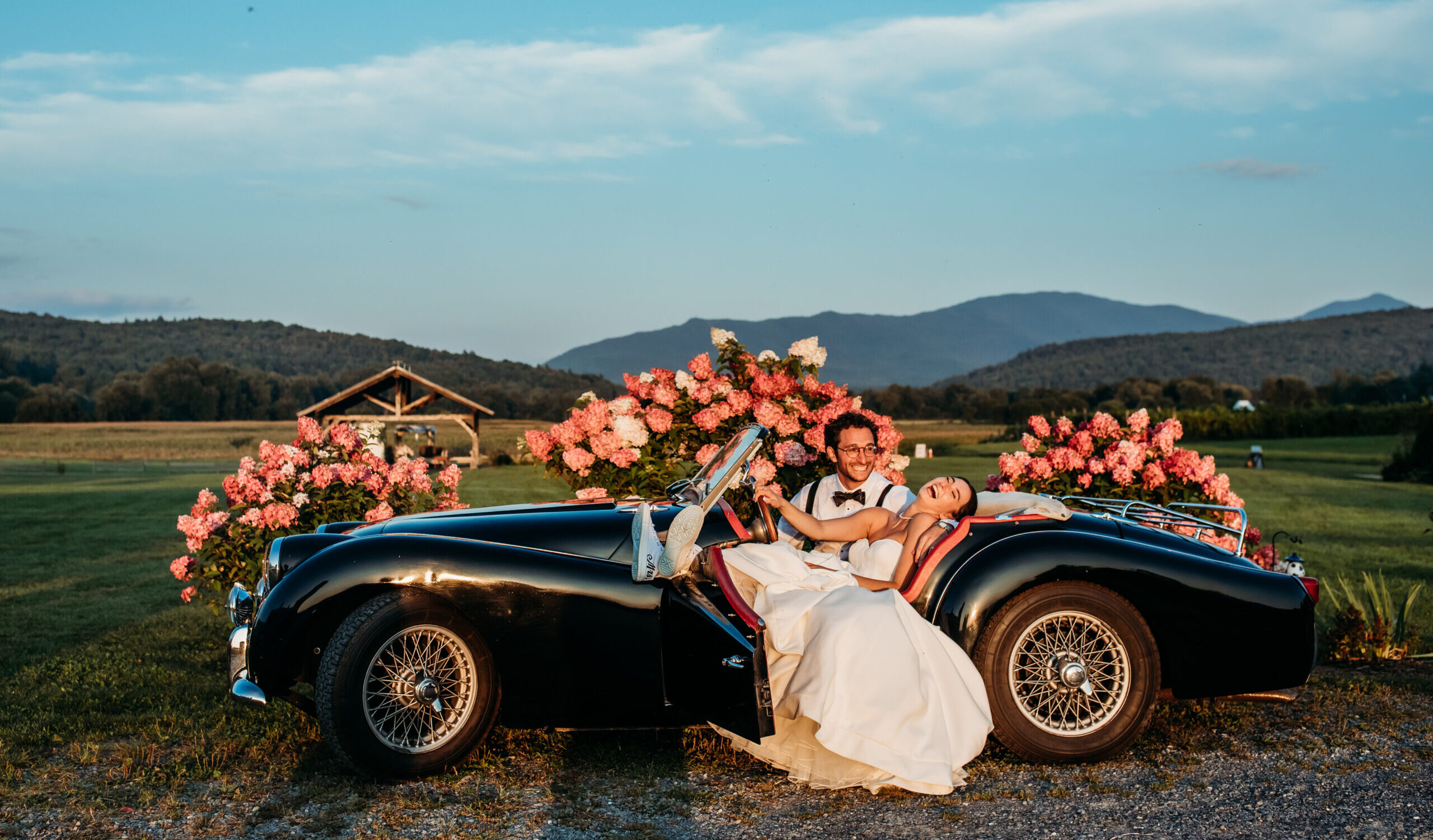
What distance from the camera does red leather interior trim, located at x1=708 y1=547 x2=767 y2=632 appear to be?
4.65 meters

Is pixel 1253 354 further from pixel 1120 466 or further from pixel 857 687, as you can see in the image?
pixel 857 687

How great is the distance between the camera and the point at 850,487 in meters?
6.06

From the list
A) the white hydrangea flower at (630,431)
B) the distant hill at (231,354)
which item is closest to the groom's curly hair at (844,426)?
Result: the white hydrangea flower at (630,431)

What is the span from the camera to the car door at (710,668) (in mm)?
4477

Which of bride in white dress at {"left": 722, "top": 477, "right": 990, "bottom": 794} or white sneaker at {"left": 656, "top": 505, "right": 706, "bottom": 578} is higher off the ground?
white sneaker at {"left": 656, "top": 505, "right": 706, "bottom": 578}

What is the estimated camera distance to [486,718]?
4766 mm

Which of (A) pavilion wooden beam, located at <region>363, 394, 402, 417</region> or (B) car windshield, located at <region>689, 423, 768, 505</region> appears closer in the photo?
(B) car windshield, located at <region>689, 423, 768, 505</region>

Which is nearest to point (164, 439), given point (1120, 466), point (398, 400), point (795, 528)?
point (398, 400)

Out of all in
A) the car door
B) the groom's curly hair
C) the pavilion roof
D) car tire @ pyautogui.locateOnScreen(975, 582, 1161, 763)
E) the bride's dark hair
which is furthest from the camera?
the pavilion roof

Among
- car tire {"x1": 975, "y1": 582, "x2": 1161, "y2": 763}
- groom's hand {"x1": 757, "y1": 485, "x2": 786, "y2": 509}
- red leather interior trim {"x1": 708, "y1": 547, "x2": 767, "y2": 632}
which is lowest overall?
car tire {"x1": 975, "y1": 582, "x2": 1161, "y2": 763}

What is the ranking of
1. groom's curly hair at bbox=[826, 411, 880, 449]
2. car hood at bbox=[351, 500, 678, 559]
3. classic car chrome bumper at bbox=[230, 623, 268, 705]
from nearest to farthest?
classic car chrome bumper at bbox=[230, 623, 268, 705]
car hood at bbox=[351, 500, 678, 559]
groom's curly hair at bbox=[826, 411, 880, 449]

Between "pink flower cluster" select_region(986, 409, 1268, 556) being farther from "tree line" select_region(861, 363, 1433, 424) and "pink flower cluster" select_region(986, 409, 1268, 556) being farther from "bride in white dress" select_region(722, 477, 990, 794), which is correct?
"tree line" select_region(861, 363, 1433, 424)

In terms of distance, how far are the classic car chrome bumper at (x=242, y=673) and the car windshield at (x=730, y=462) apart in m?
2.25

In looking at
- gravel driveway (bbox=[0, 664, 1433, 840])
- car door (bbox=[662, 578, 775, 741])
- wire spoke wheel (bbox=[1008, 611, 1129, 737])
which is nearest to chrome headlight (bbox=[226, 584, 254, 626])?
gravel driveway (bbox=[0, 664, 1433, 840])
